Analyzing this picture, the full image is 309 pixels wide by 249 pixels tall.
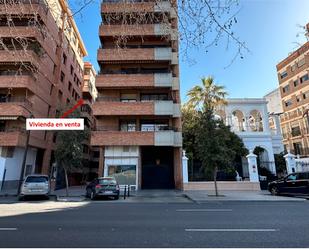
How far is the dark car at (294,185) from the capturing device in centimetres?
1809

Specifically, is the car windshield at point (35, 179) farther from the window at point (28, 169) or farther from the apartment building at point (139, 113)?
the window at point (28, 169)

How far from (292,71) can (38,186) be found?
42.2 meters

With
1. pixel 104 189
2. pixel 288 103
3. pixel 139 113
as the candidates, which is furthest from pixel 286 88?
pixel 104 189

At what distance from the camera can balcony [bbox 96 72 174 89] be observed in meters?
24.8

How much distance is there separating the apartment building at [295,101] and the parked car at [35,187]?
37.1m

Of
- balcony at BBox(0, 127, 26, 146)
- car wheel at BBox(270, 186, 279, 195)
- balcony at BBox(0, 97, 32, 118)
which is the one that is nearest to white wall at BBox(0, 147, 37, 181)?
balcony at BBox(0, 127, 26, 146)

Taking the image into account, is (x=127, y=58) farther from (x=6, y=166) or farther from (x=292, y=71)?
(x=292, y=71)

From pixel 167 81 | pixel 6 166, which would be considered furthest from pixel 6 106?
pixel 167 81

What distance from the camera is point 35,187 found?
16859 millimetres

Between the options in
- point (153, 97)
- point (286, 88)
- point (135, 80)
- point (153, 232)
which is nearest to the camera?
point (153, 232)

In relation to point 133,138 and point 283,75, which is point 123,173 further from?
point 283,75

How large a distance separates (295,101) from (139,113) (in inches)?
1221

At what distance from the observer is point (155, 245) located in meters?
5.12

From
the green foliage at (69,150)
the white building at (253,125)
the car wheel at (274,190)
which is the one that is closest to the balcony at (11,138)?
the green foliage at (69,150)
